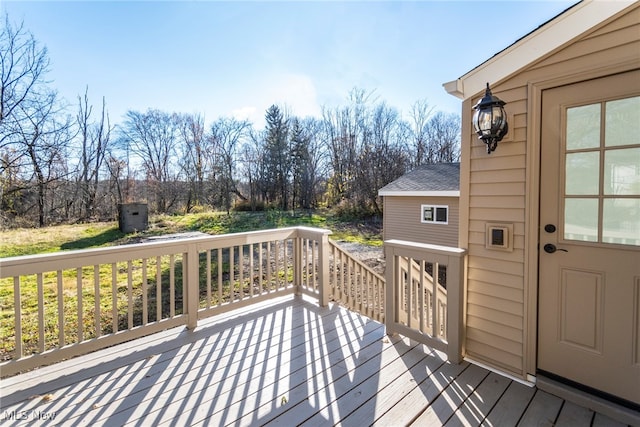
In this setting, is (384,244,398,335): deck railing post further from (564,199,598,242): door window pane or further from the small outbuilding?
the small outbuilding

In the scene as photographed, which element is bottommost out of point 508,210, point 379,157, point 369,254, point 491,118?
point 369,254

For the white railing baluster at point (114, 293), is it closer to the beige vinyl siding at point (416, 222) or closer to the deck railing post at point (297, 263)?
the deck railing post at point (297, 263)

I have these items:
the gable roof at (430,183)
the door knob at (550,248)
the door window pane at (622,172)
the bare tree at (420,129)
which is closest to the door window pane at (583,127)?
the door window pane at (622,172)

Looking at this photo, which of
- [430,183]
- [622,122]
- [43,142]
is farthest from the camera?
[43,142]

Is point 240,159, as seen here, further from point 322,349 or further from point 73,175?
point 322,349

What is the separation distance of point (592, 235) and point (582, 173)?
1.30 feet

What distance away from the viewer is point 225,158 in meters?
18.0

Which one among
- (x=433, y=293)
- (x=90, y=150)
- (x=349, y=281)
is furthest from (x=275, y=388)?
(x=90, y=150)

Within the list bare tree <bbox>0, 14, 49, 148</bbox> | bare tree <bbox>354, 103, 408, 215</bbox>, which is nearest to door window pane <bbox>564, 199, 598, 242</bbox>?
bare tree <bbox>0, 14, 49, 148</bbox>

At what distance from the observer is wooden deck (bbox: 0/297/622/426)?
5.67 ft

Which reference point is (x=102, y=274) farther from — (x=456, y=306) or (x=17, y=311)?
(x=456, y=306)

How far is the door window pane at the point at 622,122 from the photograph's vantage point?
1688 mm

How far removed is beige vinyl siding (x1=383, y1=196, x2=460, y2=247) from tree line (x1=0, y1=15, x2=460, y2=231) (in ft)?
19.9

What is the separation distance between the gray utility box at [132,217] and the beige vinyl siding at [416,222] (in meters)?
8.76
